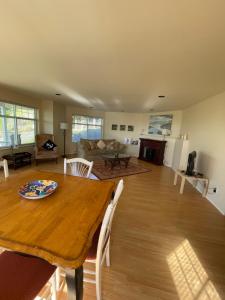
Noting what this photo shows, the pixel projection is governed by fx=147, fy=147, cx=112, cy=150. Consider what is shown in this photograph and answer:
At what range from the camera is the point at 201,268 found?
5.22 feet

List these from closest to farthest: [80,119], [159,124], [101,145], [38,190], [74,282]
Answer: [74,282], [38,190], [101,145], [159,124], [80,119]

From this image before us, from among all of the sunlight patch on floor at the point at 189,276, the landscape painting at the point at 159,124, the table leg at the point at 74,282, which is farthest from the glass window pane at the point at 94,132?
the table leg at the point at 74,282

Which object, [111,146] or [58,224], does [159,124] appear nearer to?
[111,146]

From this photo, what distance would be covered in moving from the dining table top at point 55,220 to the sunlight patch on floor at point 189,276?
108cm

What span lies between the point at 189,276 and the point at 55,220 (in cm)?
151

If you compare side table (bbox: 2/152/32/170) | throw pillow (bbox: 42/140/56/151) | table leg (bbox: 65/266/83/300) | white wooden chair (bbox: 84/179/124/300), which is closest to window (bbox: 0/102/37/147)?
side table (bbox: 2/152/32/170)

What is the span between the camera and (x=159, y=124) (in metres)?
6.65

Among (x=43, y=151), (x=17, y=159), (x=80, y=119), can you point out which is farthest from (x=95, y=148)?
(x=17, y=159)

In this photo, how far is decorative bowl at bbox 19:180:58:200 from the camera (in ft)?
4.12

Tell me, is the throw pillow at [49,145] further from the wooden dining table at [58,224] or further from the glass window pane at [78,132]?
the wooden dining table at [58,224]

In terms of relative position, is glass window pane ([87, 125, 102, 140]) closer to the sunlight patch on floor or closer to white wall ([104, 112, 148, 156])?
white wall ([104, 112, 148, 156])

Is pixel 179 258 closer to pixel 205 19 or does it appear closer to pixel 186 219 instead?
pixel 186 219

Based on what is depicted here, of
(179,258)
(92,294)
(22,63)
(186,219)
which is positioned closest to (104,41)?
(22,63)

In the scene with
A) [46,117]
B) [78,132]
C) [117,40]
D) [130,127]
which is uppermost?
[117,40]
